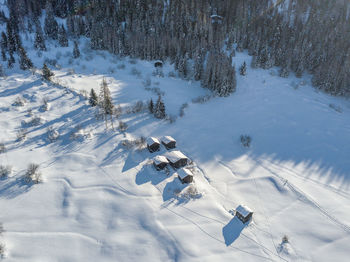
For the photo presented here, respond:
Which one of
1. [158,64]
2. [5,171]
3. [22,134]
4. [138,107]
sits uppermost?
[158,64]

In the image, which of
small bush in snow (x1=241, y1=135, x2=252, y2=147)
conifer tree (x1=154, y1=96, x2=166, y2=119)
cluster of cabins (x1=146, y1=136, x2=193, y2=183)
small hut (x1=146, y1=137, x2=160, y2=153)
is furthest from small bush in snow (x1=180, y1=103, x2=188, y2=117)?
small hut (x1=146, y1=137, x2=160, y2=153)

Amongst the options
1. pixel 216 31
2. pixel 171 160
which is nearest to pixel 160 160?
pixel 171 160

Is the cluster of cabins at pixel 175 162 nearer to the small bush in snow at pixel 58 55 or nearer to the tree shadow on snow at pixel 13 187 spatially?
the tree shadow on snow at pixel 13 187

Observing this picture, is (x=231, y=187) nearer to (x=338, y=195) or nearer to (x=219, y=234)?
(x=219, y=234)

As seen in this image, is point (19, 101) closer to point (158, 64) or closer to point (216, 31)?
point (158, 64)

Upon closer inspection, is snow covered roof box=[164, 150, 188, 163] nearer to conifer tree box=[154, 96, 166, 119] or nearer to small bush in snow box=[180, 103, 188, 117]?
conifer tree box=[154, 96, 166, 119]

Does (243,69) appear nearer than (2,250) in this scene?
No

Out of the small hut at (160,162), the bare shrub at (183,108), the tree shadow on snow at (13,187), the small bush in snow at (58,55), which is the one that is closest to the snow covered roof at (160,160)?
the small hut at (160,162)

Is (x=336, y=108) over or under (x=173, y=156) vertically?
over
